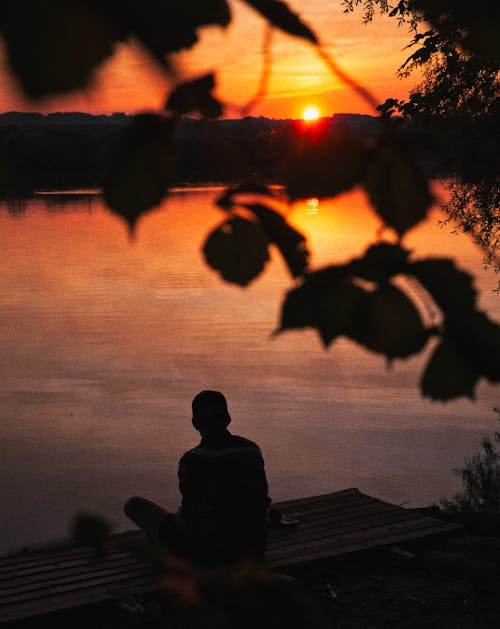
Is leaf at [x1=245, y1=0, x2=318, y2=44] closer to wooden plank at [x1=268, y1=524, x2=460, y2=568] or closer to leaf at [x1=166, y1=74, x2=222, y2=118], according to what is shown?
leaf at [x1=166, y1=74, x2=222, y2=118]

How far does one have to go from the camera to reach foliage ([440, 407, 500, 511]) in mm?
13461

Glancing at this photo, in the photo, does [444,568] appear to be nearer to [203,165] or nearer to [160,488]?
[160,488]

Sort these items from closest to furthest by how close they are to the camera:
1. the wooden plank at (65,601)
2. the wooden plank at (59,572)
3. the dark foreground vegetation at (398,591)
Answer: the wooden plank at (65,601) < the dark foreground vegetation at (398,591) < the wooden plank at (59,572)

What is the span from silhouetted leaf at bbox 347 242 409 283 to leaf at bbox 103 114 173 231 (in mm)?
270

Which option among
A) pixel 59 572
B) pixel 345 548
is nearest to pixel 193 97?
pixel 59 572

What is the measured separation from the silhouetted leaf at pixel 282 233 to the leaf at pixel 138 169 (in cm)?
23

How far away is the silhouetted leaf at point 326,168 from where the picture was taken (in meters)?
1.19

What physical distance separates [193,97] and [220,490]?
17.0ft

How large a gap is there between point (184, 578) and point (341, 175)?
0.55 m

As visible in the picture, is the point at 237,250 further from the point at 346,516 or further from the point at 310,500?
the point at 310,500

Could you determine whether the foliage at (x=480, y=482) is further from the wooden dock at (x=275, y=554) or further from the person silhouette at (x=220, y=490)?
the person silhouette at (x=220, y=490)

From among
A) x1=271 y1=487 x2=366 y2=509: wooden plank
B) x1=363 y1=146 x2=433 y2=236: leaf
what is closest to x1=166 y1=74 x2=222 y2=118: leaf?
x1=363 y1=146 x2=433 y2=236: leaf

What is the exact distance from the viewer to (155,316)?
92.8 ft

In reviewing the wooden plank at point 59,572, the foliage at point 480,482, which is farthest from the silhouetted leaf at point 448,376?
the foliage at point 480,482
